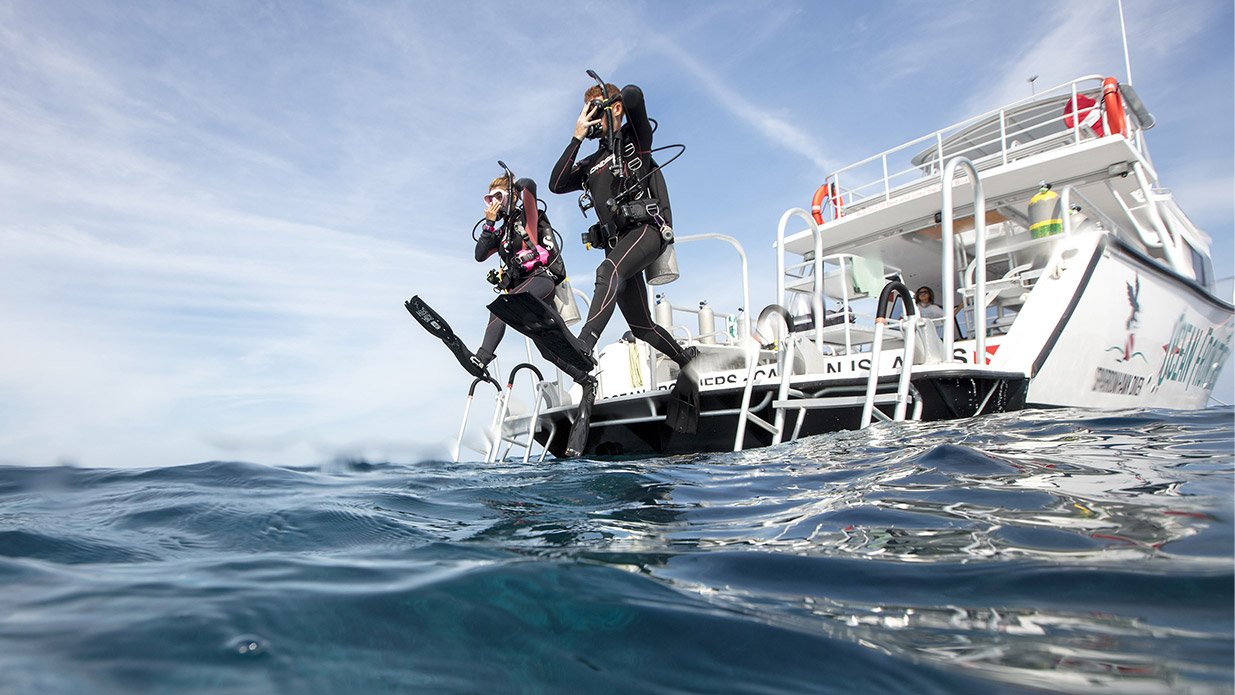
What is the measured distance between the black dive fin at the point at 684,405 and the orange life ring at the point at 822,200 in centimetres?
479

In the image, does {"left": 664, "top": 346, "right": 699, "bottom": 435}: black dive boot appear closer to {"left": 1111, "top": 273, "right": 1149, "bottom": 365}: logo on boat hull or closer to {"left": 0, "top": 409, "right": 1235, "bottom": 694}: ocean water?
{"left": 0, "top": 409, "right": 1235, "bottom": 694}: ocean water

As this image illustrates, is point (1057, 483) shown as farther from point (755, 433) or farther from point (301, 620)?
point (755, 433)

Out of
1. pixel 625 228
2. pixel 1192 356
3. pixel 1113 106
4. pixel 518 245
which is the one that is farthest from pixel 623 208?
pixel 1192 356

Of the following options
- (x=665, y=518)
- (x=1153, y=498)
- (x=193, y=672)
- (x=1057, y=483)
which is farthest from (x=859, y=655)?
(x=1057, y=483)

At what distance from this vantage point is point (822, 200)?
29.2 feet

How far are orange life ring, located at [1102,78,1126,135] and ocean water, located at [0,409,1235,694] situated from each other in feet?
20.5

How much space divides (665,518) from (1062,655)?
1.12m

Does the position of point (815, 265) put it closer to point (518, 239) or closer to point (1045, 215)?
point (518, 239)

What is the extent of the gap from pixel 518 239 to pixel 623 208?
1.10 m

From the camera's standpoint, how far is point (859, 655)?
854 millimetres

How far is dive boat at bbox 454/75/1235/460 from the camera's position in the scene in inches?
170

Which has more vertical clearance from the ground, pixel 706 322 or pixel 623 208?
pixel 623 208

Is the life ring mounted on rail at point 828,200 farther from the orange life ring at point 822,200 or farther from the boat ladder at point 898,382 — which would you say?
the boat ladder at point 898,382

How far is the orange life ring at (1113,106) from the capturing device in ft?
22.8
